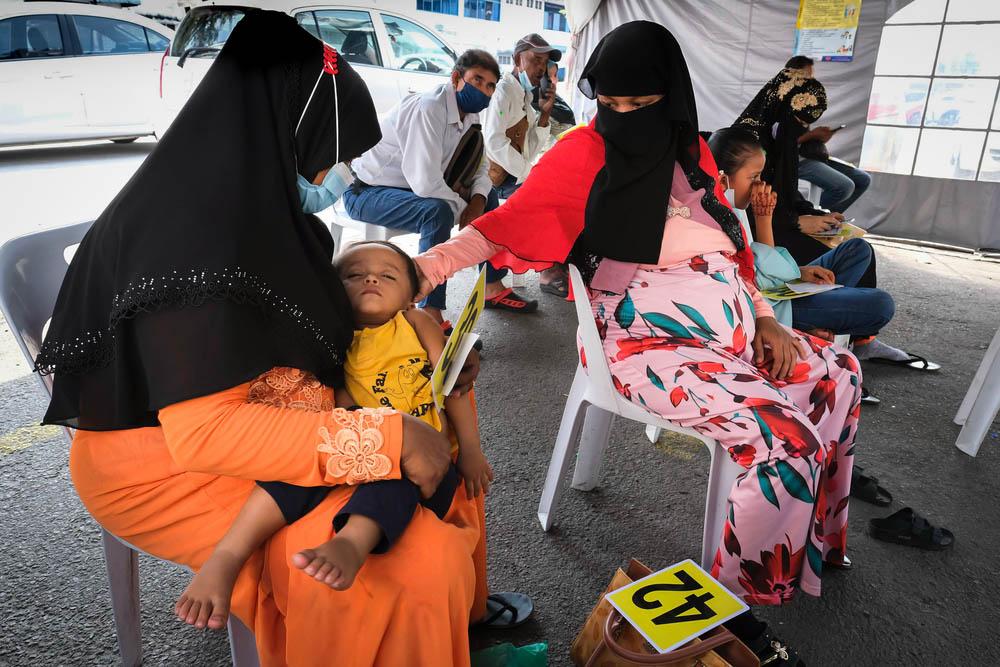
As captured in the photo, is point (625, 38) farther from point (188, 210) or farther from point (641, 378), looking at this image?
point (188, 210)

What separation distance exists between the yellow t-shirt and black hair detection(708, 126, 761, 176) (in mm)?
1523

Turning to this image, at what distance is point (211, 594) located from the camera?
3.10 feet

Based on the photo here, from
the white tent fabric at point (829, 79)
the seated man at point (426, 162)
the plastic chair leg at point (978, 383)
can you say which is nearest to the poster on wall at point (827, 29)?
the white tent fabric at point (829, 79)

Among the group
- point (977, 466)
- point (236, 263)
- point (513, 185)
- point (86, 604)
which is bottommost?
point (977, 466)

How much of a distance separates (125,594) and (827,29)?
22.2 feet

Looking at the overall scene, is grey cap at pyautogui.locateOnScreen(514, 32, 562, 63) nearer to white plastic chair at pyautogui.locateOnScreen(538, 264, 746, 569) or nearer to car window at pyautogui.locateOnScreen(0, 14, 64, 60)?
white plastic chair at pyautogui.locateOnScreen(538, 264, 746, 569)

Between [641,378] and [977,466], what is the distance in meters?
1.66

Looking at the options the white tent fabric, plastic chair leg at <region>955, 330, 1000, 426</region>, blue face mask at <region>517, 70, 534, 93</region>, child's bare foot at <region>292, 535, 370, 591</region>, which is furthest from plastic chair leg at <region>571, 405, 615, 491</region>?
the white tent fabric

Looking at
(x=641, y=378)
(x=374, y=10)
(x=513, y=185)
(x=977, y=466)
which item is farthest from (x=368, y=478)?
(x=374, y=10)

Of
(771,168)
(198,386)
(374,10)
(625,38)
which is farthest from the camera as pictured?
(374,10)

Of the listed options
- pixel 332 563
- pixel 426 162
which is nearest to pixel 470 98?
pixel 426 162

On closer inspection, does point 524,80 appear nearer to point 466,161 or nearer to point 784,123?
point 466,161

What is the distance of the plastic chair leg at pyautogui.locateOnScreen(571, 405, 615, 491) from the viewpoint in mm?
2105

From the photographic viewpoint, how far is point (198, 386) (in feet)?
3.01
